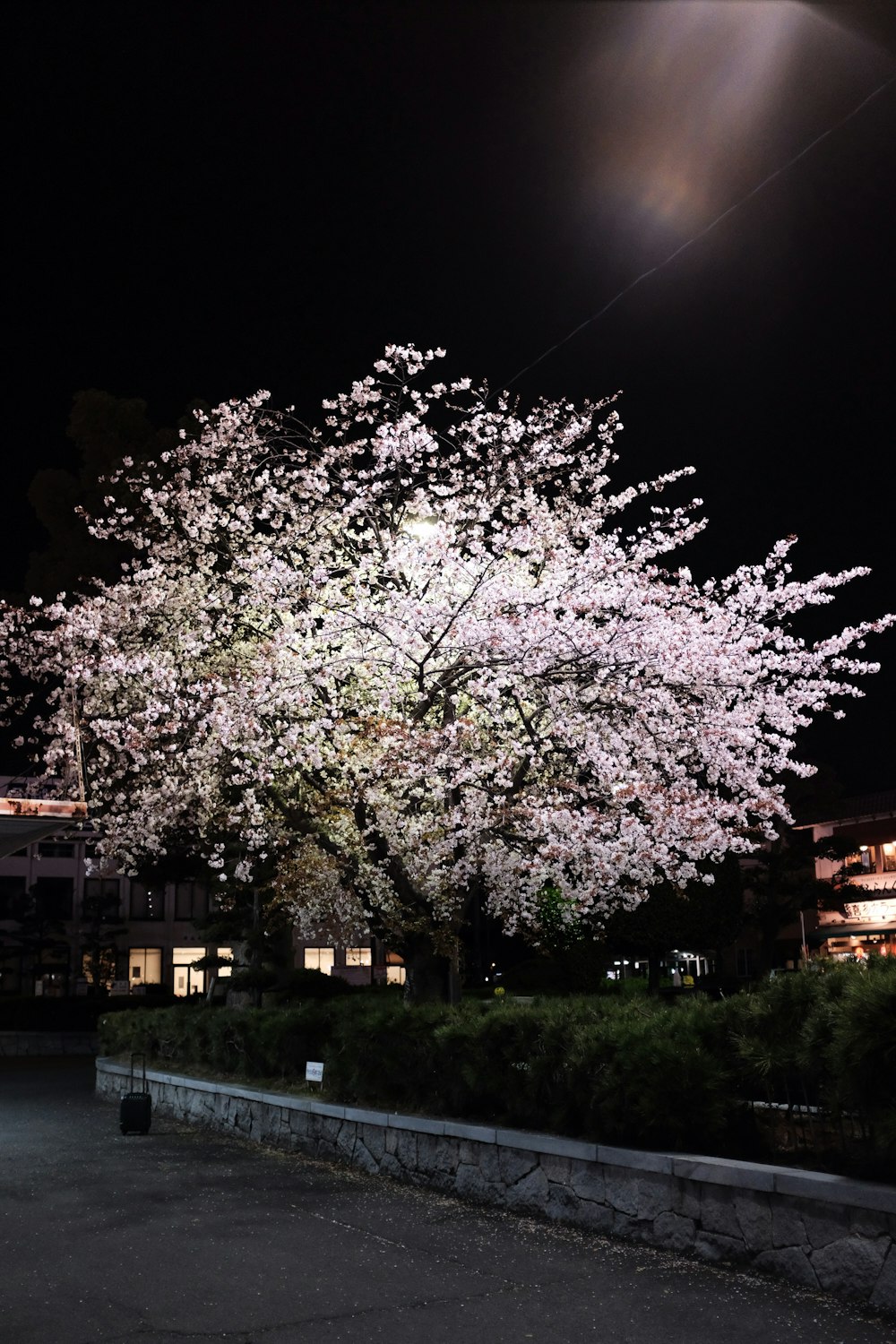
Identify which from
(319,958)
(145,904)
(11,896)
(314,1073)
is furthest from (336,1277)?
(319,958)

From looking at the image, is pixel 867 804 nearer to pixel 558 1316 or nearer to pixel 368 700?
pixel 368 700

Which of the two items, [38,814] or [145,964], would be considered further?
[145,964]

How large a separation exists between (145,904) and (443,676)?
181 feet

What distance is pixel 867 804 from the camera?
53906 mm

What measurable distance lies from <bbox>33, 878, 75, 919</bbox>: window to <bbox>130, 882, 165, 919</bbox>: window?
3.52 metres

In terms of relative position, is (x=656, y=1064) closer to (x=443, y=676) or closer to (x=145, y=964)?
(x=443, y=676)

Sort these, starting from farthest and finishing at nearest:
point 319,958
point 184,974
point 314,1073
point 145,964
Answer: point 319,958 < point 184,974 < point 145,964 < point 314,1073

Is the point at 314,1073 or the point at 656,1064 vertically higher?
the point at 656,1064

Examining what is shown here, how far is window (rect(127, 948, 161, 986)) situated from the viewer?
6341cm

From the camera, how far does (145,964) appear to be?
210 feet

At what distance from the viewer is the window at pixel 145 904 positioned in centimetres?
6406

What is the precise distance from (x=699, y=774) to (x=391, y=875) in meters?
4.53

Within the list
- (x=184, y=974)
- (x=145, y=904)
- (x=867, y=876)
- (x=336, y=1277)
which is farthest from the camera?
(x=184, y=974)

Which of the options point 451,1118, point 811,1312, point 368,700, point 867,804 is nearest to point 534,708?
point 368,700
